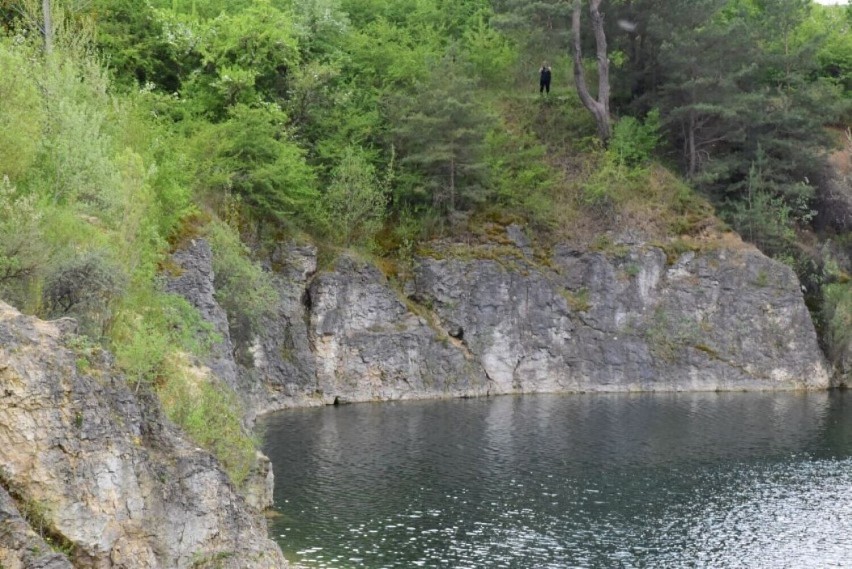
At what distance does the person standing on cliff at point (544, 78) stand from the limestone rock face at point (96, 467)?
45530 mm

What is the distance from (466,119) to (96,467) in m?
39.4

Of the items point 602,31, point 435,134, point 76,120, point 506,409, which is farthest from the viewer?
point 602,31

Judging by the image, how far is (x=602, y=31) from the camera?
196 feet

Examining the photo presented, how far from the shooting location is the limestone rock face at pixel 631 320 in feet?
180

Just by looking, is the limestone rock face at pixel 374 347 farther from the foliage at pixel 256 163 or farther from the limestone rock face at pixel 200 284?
the limestone rock face at pixel 200 284

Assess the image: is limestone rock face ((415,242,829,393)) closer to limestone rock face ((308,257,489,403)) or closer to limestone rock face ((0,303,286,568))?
limestone rock face ((308,257,489,403))

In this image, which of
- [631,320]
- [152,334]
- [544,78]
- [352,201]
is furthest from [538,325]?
[152,334]

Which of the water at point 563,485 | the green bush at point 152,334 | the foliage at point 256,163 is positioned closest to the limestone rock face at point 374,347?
the water at point 563,485

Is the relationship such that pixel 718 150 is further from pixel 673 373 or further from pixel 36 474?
pixel 36 474

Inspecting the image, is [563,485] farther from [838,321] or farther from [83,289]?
[838,321]

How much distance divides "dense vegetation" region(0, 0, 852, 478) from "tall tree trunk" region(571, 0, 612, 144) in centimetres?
85

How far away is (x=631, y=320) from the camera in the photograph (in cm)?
5662

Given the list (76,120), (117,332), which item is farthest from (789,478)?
(76,120)

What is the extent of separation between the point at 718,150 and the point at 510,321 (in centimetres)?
1967
